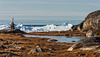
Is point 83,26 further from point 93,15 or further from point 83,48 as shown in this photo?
point 83,48

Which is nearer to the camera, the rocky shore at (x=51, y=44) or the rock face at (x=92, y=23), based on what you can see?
the rocky shore at (x=51, y=44)

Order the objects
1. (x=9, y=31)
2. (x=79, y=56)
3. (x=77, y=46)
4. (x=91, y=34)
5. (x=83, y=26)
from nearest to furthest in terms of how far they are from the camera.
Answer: (x=79, y=56)
(x=77, y=46)
(x=91, y=34)
(x=9, y=31)
(x=83, y=26)

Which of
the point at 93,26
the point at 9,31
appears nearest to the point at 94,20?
the point at 93,26

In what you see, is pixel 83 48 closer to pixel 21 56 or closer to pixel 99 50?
pixel 99 50

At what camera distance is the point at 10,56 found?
20.3 metres

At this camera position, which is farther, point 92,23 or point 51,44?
point 92,23

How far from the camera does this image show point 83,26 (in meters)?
88.9

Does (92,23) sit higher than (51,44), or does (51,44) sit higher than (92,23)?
(92,23)

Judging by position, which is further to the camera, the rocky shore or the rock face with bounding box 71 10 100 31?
the rock face with bounding box 71 10 100 31

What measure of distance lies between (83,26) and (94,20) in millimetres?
9527

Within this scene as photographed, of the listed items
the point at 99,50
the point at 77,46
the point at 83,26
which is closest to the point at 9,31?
the point at 83,26

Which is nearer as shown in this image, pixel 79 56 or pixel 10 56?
pixel 79 56

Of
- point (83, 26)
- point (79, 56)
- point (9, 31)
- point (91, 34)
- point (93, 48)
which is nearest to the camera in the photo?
point (79, 56)

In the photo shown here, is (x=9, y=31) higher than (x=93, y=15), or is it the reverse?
(x=93, y=15)
